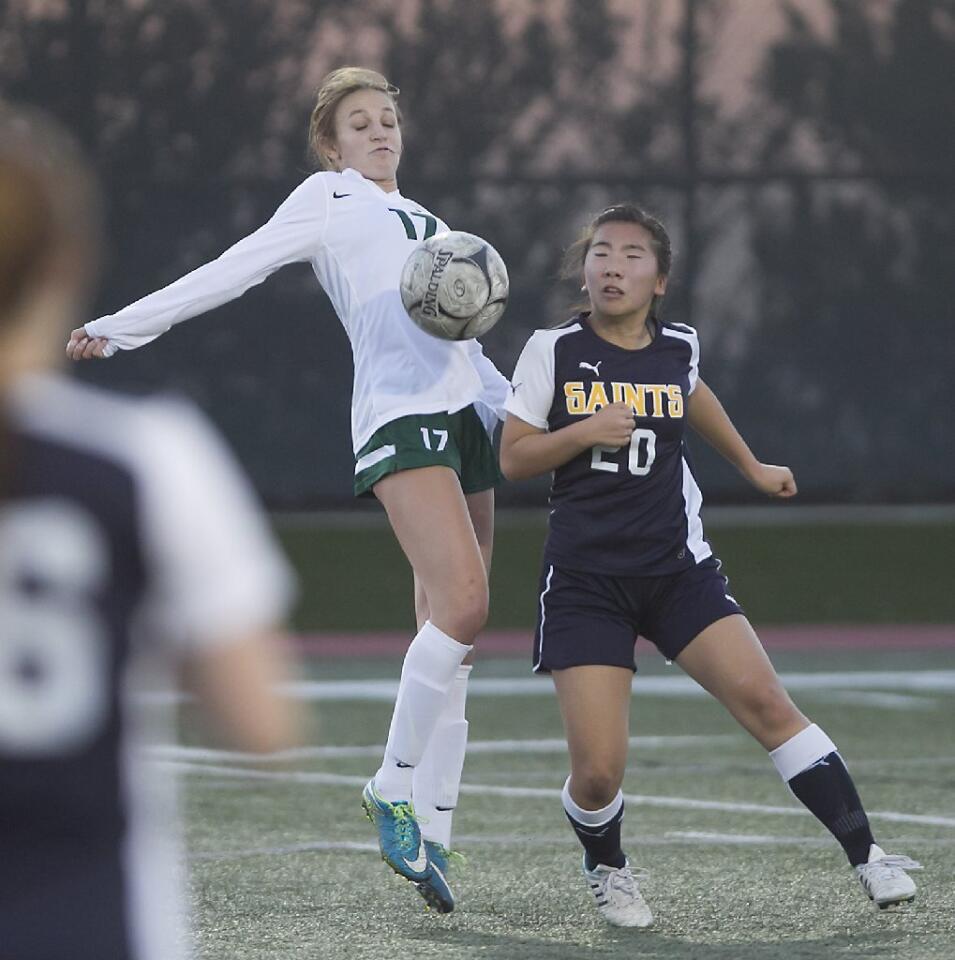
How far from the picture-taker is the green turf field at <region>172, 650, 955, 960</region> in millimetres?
4895

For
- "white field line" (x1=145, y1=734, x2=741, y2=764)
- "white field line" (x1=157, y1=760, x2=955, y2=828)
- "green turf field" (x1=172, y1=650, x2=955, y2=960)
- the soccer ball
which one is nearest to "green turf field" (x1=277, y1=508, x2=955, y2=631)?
"green turf field" (x1=172, y1=650, x2=955, y2=960)

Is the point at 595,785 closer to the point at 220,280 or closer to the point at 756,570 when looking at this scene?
the point at 220,280

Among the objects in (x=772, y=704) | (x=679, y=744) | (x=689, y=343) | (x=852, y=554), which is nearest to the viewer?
(x=772, y=704)

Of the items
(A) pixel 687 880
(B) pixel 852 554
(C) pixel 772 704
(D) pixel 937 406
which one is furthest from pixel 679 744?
(D) pixel 937 406

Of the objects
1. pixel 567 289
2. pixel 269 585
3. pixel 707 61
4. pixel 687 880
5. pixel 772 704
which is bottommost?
pixel 687 880

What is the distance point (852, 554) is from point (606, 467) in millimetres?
11154

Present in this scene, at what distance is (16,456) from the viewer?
6.73 feet

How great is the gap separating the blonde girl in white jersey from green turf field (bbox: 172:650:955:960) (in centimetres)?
33

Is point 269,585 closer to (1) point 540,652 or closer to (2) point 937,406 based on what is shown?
(1) point 540,652

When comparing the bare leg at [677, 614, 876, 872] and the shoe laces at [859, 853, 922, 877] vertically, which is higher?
the bare leg at [677, 614, 876, 872]

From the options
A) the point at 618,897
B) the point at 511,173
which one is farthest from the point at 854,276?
the point at 618,897

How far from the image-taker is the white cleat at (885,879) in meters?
5.03

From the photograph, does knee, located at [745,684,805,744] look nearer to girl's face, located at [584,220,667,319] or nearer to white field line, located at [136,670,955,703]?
girl's face, located at [584,220,667,319]

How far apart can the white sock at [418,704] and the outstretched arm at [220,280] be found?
3.24 ft
